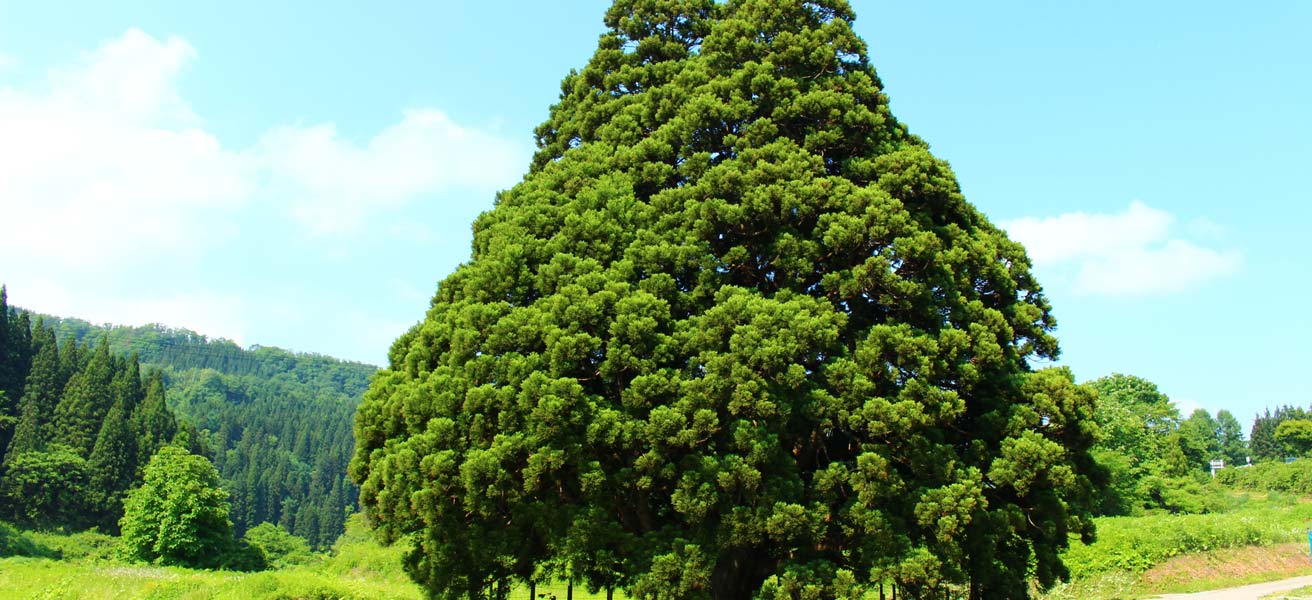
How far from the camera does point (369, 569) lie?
31219 millimetres

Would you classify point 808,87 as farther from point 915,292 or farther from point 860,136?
point 915,292

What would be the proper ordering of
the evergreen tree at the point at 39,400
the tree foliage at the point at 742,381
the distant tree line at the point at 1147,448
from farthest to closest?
the evergreen tree at the point at 39,400
the distant tree line at the point at 1147,448
the tree foliage at the point at 742,381

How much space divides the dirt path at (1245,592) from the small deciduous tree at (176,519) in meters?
37.0

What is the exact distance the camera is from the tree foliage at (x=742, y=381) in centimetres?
1088

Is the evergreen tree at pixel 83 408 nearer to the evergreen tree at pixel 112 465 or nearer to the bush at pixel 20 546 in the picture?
the evergreen tree at pixel 112 465

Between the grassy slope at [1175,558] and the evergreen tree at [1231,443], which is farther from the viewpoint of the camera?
the evergreen tree at [1231,443]

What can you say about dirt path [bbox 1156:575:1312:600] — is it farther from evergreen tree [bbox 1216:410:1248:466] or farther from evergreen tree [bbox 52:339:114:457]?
evergreen tree [bbox 1216:410:1248:466]

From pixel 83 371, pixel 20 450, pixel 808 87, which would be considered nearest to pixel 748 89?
pixel 808 87

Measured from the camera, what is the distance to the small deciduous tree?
3797cm

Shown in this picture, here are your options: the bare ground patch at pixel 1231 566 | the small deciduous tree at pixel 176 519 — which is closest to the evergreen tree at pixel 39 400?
the small deciduous tree at pixel 176 519

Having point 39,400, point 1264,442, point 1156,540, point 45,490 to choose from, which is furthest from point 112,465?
point 1264,442

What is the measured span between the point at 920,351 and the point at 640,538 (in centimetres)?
439

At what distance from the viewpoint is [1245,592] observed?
58.3 feet

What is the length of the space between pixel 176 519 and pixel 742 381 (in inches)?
1421
